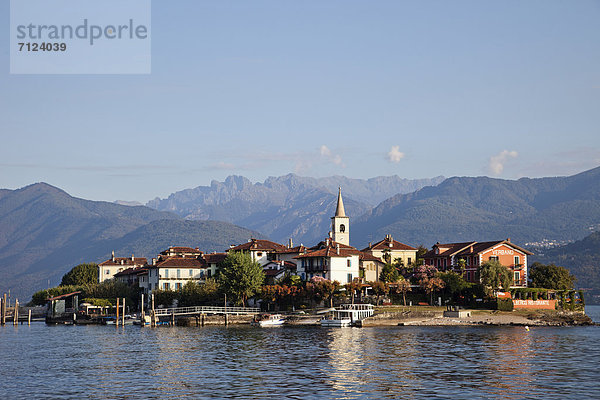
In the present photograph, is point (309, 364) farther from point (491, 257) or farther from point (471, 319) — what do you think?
point (491, 257)

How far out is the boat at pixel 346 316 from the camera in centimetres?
11020

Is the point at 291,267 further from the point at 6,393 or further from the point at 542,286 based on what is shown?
the point at 6,393

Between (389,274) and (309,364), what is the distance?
70.9m

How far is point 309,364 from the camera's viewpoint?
64.4 m

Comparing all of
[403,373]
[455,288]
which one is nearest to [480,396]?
[403,373]

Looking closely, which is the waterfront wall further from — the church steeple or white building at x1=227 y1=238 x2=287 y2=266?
white building at x1=227 y1=238 x2=287 y2=266

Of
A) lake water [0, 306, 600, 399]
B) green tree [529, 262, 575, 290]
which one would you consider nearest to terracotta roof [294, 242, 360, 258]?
lake water [0, 306, 600, 399]

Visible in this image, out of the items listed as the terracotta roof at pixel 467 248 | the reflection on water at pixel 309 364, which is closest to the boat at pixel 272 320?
the reflection on water at pixel 309 364

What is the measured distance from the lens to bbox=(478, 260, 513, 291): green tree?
120938 millimetres

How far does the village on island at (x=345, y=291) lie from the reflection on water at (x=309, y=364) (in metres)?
15.3

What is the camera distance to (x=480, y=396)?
4831 centimetres

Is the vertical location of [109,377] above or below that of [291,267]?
below

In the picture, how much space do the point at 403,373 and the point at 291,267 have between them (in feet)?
267

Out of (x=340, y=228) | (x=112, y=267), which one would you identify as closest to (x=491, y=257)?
(x=340, y=228)
